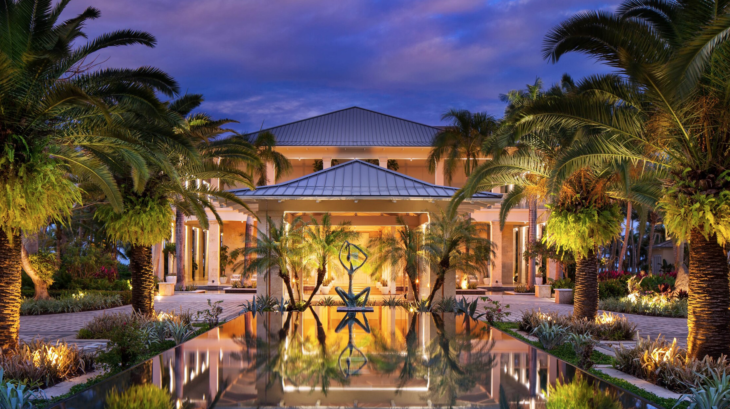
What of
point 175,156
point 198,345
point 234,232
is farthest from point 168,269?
point 198,345

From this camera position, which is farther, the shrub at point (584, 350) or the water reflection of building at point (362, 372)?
the shrub at point (584, 350)

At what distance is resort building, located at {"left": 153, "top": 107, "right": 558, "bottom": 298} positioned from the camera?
64.3 ft

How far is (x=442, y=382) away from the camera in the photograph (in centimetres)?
738

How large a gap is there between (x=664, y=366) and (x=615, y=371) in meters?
1.27

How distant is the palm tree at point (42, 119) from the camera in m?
8.45

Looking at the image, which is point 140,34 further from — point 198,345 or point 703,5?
point 703,5

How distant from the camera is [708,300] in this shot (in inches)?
356

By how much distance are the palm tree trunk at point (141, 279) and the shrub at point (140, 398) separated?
7754mm

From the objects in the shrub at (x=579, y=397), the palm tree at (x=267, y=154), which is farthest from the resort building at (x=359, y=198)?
the shrub at (x=579, y=397)

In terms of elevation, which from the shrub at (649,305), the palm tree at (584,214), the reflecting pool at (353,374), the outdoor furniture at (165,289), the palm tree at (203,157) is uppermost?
the palm tree at (203,157)

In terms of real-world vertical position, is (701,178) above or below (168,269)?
above

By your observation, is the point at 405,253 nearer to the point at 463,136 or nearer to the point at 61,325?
the point at 61,325

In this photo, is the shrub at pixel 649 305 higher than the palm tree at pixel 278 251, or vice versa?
the palm tree at pixel 278 251

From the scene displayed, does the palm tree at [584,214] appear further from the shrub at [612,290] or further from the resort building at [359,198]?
the shrub at [612,290]
